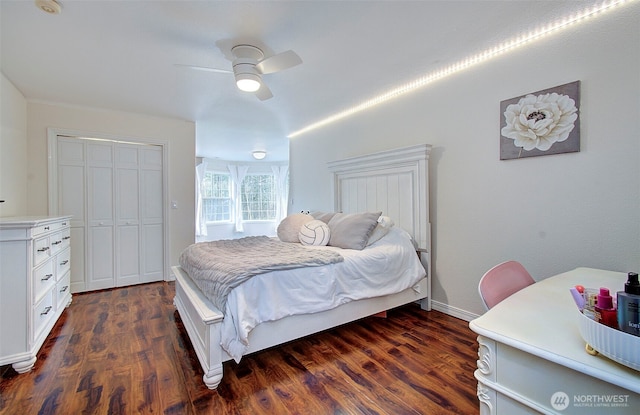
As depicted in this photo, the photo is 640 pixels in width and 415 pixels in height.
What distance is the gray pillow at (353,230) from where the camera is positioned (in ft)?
9.11

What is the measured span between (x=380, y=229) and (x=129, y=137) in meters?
3.62

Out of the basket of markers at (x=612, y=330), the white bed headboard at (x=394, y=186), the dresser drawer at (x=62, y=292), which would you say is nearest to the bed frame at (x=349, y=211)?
the white bed headboard at (x=394, y=186)

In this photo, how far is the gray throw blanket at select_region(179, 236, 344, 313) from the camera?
1.81m

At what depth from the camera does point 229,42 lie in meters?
2.14

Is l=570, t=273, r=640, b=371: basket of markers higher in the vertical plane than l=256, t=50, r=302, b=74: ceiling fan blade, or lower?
lower

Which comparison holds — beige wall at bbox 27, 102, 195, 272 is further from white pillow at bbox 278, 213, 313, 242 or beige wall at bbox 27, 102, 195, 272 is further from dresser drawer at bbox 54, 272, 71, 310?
white pillow at bbox 278, 213, 313, 242

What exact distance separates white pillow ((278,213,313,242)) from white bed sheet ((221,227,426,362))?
2.22 feet

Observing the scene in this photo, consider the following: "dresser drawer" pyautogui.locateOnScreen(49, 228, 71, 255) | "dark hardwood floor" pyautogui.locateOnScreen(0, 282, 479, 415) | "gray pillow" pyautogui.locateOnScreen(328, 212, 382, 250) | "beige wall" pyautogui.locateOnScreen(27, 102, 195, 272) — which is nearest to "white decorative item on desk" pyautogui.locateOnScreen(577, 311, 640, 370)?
"dark hardwood floor" pyautogui.locateOnScreen(0, 282, 479, 415)

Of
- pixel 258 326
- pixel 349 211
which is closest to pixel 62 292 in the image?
pixel 258 326

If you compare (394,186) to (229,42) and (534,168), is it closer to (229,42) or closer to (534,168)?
(534,168)

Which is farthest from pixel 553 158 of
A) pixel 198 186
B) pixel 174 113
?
pixel 198 186

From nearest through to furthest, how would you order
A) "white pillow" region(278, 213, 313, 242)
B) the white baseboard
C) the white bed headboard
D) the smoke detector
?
the smoke detector < the white baseboard < the white bed headboard < "white pillow" region(278, 213, 313, 242)

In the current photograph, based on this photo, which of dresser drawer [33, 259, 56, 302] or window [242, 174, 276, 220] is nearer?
dresser drawer [33, 259, 56, 302]

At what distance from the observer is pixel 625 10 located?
1.79 m
